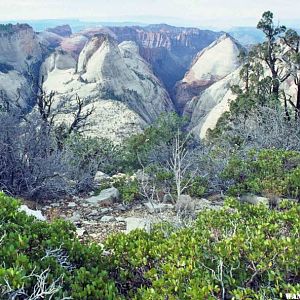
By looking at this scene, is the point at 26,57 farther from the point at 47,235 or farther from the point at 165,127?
the point at 47,235

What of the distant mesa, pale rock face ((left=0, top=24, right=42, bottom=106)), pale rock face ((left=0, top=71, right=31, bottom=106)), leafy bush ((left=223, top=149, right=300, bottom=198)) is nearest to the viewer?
leafy bush ((left=223, top=149, right=300, bottom=198))

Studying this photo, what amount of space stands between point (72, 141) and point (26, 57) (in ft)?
165

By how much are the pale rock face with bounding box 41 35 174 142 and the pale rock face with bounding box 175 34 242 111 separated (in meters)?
6.42

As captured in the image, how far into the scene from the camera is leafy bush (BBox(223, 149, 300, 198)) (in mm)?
8131

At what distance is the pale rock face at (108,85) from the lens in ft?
142

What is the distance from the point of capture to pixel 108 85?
49406 millimetres

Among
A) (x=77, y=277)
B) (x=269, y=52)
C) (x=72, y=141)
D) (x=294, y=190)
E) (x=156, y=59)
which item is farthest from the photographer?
(x=156, y=59)

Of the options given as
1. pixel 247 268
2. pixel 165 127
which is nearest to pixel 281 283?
pixel 247 268

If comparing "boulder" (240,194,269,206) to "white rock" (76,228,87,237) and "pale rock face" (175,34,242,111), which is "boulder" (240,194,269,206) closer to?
"white rock" (76,228,87,237)

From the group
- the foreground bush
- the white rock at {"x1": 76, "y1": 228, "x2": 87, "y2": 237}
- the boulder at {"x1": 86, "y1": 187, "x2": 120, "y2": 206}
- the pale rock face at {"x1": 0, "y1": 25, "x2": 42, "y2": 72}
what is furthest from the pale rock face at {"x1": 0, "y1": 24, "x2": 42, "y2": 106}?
the foreground bush

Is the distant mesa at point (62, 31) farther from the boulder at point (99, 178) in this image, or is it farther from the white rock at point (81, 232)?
the white rock at point (81, 232)

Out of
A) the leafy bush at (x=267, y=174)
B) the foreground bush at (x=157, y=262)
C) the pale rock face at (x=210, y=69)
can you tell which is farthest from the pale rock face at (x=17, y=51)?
the foreground bush at (x=157, y=262)

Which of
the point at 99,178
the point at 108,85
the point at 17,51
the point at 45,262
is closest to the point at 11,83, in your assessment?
the point at 17,51

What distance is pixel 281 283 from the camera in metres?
3.55
